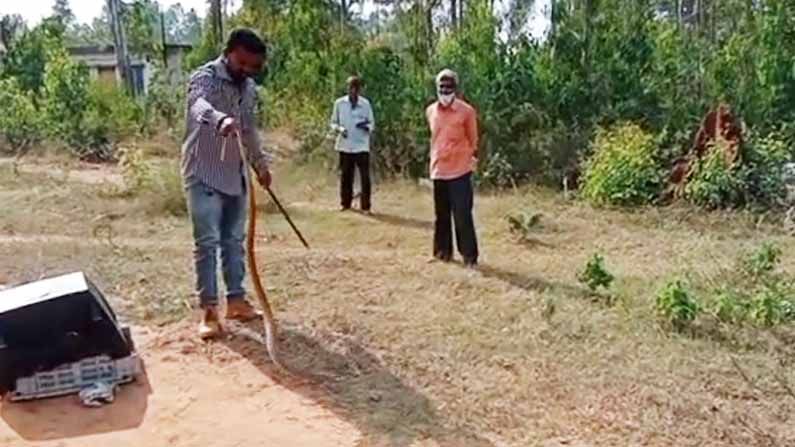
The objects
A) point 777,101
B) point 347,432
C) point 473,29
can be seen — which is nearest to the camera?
point 347,432

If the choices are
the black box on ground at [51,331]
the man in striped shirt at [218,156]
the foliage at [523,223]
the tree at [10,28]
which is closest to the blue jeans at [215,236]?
the man in striped shirt at [218,156]

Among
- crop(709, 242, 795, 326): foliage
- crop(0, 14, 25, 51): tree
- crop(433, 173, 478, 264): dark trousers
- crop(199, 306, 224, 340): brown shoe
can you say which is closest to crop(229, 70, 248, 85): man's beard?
crop(199, 306, 224, 340): brown shoe

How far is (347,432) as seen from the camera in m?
3.37

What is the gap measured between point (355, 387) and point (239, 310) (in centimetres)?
95

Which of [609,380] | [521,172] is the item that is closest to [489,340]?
[609,380]

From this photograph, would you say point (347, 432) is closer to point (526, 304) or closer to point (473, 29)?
point (526, 304)

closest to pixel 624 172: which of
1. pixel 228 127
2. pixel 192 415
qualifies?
pixel 228 127

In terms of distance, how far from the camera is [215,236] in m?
4.23

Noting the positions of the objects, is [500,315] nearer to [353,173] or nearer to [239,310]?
[239,310]

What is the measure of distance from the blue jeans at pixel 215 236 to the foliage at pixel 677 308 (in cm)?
211

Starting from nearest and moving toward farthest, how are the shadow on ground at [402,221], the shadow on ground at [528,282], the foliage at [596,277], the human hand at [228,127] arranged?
the human hand at [228,127], the foliage at [596,277], the shadow on ground at [528,282], the shadow on ground at [402,221]

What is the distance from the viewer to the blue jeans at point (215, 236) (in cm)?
418

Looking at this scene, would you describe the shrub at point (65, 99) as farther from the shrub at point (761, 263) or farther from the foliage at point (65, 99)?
the shrub at point (761, 263)

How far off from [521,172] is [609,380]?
6682 millimetres
